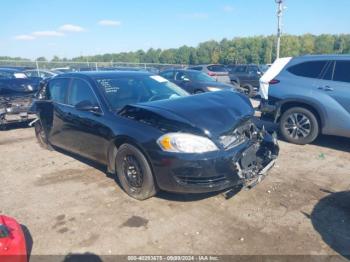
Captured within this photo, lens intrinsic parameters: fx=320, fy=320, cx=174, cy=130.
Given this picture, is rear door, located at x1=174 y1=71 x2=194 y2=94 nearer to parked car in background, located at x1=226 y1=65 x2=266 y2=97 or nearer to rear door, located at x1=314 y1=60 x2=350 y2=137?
parked car in background, located at x1=226 y1=65 x2=266 y2=97

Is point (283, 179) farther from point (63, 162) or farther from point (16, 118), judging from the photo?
point (16, 118)

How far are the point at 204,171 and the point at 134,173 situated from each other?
1048 mm

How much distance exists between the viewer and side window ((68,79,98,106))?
4828mm

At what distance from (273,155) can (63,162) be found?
3.72 meters

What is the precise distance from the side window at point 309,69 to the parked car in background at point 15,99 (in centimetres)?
661

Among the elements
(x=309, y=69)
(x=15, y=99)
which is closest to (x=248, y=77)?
(x=309, y=69)

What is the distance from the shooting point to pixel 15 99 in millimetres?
8328

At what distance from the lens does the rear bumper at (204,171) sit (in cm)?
359

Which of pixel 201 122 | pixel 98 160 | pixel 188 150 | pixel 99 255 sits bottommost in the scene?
pixel 99 255

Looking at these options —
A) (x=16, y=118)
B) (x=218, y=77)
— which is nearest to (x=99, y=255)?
(x=16, y=118)

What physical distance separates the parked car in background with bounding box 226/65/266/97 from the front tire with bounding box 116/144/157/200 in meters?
13.7

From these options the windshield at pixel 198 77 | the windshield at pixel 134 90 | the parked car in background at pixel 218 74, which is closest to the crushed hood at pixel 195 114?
the windshield at pixel 134 90

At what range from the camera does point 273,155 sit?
4.45 m

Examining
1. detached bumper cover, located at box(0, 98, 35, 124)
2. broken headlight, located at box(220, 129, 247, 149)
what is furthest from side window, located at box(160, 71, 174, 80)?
broken headlight, located at box(220, 129, 247, 149)
